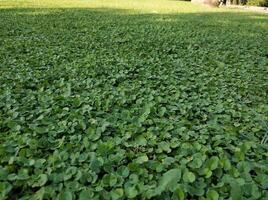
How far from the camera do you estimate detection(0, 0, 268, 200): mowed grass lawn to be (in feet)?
6.47

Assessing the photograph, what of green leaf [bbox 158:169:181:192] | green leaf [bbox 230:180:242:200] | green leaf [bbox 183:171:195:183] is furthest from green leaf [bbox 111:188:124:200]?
green leaf [bbox 230:180:242:200]

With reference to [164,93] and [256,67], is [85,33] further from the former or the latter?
[164,93]

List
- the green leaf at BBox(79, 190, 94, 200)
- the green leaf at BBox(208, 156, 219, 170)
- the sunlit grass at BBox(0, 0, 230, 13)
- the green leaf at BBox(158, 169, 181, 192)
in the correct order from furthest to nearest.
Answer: the sunlit grass at BBox(0, 0, 230, 13), the green leaf at BBox(208, 156, 219, 170), the green leaf at BBox(158, 169, 181, 192), the green leaf at BBox(79, 190, 94, 200)

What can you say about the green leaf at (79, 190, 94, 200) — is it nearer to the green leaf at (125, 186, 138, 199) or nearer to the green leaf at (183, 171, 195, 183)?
the green leaf at (125, 186, 138, 199)

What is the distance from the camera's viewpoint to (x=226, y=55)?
18.9 ft

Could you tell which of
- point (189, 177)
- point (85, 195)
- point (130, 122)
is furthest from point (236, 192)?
point (130, 122)

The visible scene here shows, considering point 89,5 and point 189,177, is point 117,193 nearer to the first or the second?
point 189,177

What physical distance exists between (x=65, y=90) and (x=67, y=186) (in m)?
1.66

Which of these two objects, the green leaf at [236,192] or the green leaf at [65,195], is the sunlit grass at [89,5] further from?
the green leaf at [236,192]

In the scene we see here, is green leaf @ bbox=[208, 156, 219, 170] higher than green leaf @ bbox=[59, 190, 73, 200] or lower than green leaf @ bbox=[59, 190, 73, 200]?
lower

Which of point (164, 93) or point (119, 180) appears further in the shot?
point (164, 93)

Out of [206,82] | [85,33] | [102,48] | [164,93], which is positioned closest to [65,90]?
[164,93]

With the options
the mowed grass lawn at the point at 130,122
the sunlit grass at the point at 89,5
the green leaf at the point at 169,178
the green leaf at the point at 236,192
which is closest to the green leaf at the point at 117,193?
the mowed grass lawn at the point at 130,122

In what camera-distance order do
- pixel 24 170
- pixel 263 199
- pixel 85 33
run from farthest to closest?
pixel 85 33 → pixel 24 170 → pixel 263 199
